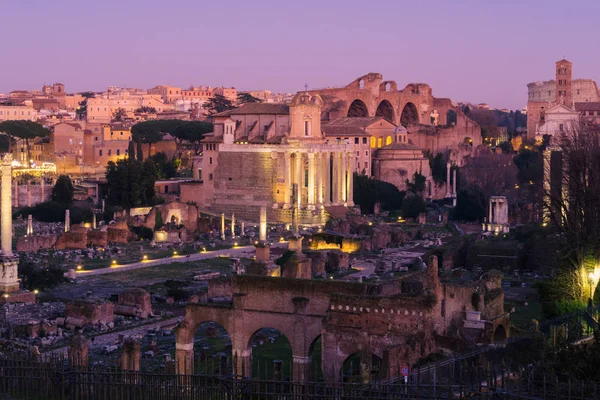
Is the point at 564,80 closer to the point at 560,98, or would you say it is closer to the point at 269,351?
the point at 560,98

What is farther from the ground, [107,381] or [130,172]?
[130,172]

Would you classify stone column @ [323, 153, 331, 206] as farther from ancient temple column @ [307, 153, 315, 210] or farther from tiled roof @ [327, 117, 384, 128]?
tiled roof @ [327, 117, 384, 128]

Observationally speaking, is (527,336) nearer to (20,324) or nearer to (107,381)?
(107,381)

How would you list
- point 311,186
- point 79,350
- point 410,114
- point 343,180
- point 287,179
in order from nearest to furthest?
1. point 79,350
2. point 311,186
3. point 287,179
4. point 343,180
5. point 410,114

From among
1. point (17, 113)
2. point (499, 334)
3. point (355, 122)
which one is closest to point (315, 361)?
point (499, 334)

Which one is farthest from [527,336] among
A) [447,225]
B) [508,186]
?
[508,186]

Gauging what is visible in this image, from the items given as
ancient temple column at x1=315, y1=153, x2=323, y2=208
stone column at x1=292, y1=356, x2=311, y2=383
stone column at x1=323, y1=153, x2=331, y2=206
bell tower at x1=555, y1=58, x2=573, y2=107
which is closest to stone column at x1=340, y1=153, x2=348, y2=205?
stone column at x1=323, y1=153, x2=331, y2=206
